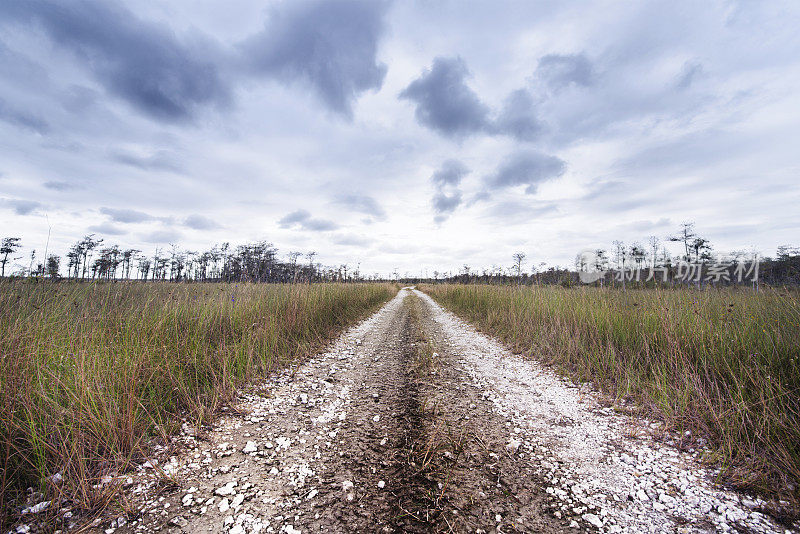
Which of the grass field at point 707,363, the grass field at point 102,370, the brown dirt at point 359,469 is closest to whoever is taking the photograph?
the brown dirt at point 359,469

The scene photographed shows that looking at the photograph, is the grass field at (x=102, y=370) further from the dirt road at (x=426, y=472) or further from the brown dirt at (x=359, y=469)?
the brown dirt at (x=359, y=469)

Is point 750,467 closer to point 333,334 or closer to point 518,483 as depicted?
point 518,483

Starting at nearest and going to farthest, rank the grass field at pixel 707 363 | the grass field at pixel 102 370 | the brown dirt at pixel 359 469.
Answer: the brown dirt at pixel 359 469 → the grass field at pixel 102 370 → the grass field at pixel 707 363

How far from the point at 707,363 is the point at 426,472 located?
4.47 m

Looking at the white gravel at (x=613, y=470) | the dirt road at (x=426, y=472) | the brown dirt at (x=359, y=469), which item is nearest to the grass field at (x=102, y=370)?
the dirt road at (x=426, y=472)

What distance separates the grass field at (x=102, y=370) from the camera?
2.18 metres

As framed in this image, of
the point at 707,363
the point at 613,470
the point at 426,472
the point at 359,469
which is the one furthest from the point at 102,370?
the point at 707,363

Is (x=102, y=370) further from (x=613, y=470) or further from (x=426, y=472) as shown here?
(x=613, y=470)

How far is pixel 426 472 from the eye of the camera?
2.30m

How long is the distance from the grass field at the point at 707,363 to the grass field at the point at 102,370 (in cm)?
519

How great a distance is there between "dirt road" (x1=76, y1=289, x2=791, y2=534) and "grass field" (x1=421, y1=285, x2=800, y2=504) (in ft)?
1.35

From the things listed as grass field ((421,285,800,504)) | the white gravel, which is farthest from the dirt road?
grass field ((421,285,800,504))

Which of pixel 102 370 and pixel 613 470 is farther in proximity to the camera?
pixel 102 370

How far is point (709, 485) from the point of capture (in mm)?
2242
